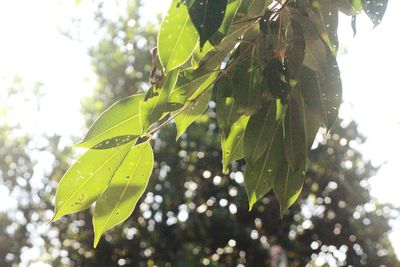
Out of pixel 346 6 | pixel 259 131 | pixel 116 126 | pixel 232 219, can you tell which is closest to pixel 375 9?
pixel 346 6

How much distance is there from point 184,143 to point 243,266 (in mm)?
1497

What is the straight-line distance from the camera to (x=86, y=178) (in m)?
0.97

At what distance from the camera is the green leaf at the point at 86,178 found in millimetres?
959

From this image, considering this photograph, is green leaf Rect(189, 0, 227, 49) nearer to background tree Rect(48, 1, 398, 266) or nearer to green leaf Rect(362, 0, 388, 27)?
green leaf Rect(362, 0, 388, 27)

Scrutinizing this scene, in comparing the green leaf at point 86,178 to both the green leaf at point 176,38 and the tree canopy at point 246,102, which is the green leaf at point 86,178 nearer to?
the tree canopy at point 246,102

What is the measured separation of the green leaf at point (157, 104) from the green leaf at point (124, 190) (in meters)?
0.14

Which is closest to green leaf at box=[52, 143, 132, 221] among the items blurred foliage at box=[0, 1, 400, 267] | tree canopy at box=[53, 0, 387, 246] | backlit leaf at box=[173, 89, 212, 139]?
tree canopy at box=[53, 0, 387, 246]

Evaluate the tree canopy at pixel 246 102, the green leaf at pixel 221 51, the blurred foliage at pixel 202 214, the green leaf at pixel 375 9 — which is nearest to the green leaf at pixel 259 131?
the tree canopy at pixel 246 102

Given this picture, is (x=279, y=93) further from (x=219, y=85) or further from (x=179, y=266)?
(x=179, y=266)

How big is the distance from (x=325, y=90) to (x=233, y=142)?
230 millimetres

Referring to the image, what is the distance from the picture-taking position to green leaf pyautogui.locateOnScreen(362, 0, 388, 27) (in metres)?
0.83

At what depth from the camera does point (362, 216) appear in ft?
22.1

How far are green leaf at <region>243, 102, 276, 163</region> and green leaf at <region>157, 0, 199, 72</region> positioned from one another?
0.77ft

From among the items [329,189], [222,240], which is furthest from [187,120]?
[329,189]
